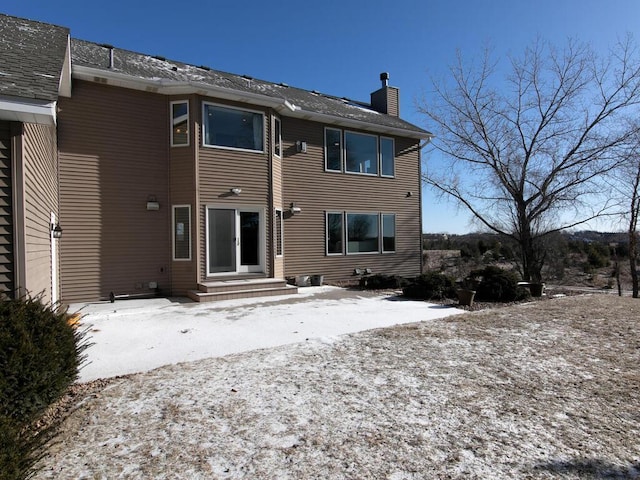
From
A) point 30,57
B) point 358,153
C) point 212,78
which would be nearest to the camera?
point 30,57

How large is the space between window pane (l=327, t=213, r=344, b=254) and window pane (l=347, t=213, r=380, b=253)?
0.35 metres

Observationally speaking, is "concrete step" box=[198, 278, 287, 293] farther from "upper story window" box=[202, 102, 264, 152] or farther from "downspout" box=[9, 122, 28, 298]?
"downspout" box=[9, 122, 28, 298]

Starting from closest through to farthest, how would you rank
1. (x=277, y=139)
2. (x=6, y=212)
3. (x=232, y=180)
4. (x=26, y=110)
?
1. (x=26, y=110)
2. (x=6, y=212)
3. (x=232, y=180)
4. (x=277, y=139)

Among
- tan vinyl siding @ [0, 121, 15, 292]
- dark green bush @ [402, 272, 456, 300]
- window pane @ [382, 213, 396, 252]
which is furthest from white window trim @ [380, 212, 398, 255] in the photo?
tan vinyl siding @ [0, 121, 15, 292]

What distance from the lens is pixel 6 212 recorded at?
390 centimetres

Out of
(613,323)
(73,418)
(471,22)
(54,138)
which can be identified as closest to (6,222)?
(73,418)

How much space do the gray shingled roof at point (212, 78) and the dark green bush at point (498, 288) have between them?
626 cm

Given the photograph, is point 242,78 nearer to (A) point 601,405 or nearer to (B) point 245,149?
(B) point 245,149

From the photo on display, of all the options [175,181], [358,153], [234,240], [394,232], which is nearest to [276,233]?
[234,240]

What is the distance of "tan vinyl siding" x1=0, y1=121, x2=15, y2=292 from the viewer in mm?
3869

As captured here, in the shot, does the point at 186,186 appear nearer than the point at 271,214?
Yes

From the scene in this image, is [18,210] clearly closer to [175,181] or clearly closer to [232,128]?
[175,181]

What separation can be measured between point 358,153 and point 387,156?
4.18 feet

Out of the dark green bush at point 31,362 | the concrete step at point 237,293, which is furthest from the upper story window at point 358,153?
the dark green bush at point 31,362
